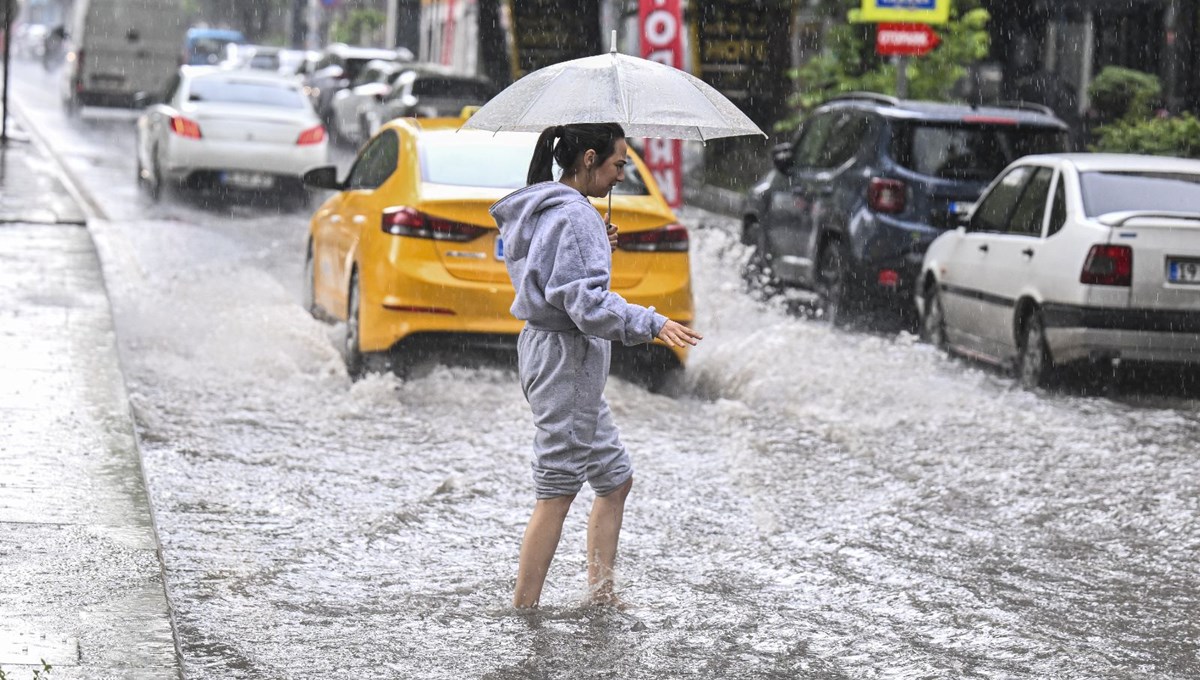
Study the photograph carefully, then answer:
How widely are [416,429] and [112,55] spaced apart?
36.8 meters

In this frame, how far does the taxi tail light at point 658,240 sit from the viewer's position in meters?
Answer: 10.3

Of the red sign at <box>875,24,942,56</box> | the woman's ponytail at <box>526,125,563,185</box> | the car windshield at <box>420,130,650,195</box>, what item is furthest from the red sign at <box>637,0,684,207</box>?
A: the woman's ponytail at <box>526,125,563,185</box>

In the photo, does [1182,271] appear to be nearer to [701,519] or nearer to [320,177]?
[701,519]

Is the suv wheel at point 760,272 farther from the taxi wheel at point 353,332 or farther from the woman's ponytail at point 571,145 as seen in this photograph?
the woman's ponytail at point 571,145

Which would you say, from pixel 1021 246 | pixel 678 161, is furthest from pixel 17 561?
pixel 678 161

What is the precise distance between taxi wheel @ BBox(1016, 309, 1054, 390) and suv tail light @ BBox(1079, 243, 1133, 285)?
509 mm

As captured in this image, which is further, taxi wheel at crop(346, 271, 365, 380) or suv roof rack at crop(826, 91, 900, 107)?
suv roof rack at crop(826, 91, 900, 107)

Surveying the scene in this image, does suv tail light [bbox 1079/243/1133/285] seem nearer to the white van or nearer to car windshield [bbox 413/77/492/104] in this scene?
car windshield [bbox 413/77/492/104]

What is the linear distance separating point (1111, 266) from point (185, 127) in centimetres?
1410

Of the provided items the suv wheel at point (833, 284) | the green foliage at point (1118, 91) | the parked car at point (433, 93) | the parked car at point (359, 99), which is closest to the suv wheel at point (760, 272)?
the suv wheel at point (833, 284)

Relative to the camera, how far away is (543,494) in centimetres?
586

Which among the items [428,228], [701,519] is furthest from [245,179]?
[701,519]

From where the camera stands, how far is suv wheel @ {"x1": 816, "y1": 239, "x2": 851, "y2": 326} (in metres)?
14.5

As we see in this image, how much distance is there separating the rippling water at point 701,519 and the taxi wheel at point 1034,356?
0.43 feet
